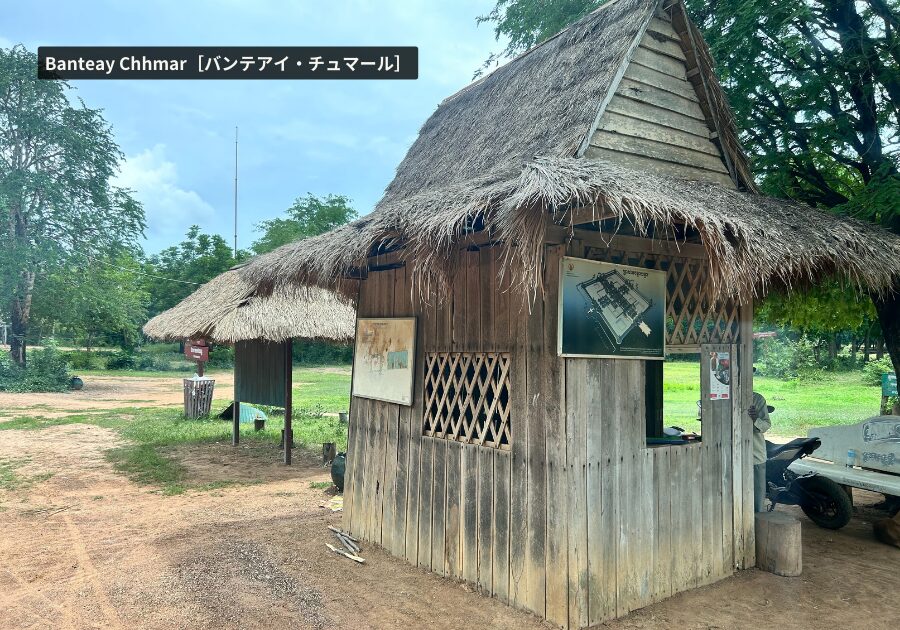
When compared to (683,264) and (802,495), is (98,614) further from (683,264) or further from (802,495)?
(802,495)

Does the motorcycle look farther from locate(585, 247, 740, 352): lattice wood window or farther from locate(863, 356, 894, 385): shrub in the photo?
locate(863, 356, 894, 385): shrub

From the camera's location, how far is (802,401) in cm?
1812

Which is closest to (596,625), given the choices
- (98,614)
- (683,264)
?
(683,264)

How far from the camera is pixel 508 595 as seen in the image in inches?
172

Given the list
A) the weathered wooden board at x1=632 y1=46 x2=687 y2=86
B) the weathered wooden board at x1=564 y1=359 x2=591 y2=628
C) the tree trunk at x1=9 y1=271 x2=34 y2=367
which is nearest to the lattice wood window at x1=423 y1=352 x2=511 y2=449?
the weathered wooden board at x1=564 y1=359 x2=591 y2=628

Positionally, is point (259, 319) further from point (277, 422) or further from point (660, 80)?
point (660, 80)

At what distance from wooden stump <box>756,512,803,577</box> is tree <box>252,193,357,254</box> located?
134 ft

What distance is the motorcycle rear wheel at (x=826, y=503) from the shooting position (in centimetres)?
627

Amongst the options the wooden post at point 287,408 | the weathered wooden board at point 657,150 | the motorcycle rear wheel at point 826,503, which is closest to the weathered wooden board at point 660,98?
the weathered wooden board at point 657,150

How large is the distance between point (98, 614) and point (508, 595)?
2905mm

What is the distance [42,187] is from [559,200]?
2998 centimetres

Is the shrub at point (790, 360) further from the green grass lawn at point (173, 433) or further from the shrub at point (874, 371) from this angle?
the green grass lawn at point (173, 433)

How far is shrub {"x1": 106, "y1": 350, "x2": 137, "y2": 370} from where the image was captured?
3150 cm

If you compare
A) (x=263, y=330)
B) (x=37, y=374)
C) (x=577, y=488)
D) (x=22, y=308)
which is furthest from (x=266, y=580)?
(x=22, y=308)
